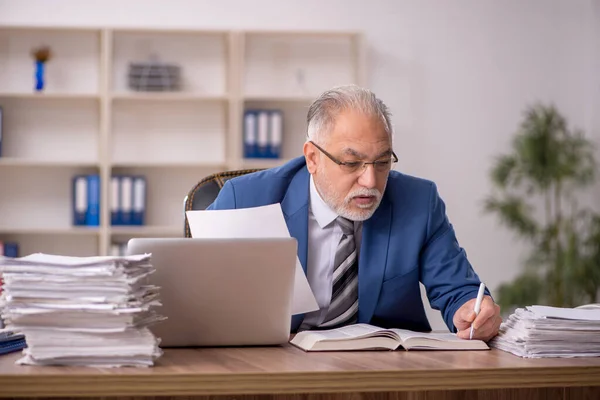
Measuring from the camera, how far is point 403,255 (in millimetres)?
2117

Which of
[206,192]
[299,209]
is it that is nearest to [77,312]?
[299,209]

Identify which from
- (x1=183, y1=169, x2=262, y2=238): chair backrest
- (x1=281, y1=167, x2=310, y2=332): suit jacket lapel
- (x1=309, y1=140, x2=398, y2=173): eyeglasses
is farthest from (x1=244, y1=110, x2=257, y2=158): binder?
(x1=309, y1=140, x2=398, y2=173): eyeglasses

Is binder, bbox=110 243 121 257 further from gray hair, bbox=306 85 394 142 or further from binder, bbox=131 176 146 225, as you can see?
gray hair, bbox=306 85 394 142

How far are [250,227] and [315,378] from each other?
62 centimetres

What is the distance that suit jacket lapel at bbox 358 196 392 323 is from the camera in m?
2.07

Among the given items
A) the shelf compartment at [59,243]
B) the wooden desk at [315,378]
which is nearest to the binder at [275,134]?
the shelf compartment at [59,243]

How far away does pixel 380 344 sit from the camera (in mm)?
1594

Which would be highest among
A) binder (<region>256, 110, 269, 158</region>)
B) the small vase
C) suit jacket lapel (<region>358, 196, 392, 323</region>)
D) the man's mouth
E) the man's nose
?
the small vase

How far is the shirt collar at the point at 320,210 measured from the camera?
219 cm

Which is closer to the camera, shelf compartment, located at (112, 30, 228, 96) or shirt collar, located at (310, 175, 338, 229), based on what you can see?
shirt collar, located at (310, 175, 338, 229)

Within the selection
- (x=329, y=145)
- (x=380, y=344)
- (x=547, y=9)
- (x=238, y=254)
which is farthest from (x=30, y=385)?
(x=547, y=9)

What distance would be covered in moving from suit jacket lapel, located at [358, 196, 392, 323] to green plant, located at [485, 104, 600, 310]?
10.3ft

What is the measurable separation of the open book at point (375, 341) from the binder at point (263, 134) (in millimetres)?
3360

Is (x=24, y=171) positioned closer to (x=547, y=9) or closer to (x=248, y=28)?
(x=248, y=28)
